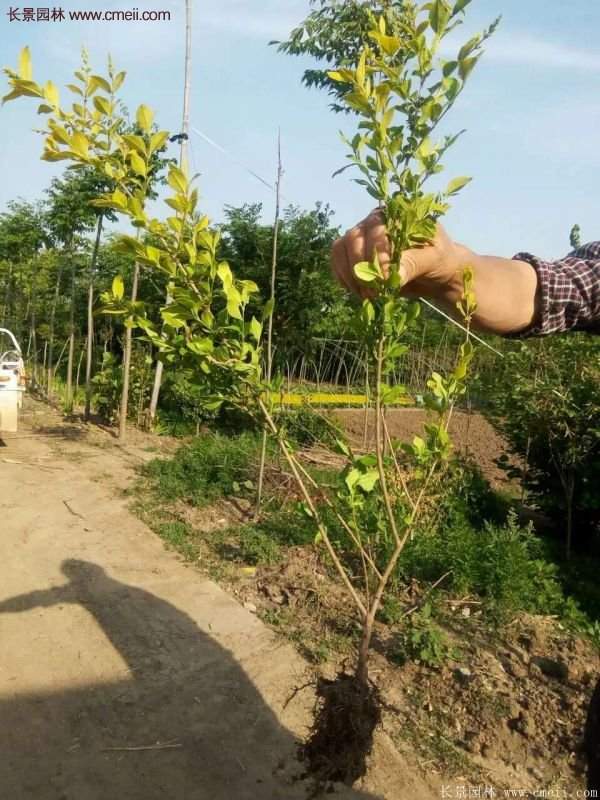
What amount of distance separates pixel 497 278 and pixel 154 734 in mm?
2677

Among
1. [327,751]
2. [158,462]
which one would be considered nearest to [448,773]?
[327,751]

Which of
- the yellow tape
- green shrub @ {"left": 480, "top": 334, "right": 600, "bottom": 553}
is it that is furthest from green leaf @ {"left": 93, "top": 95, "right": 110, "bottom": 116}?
the yellow tape

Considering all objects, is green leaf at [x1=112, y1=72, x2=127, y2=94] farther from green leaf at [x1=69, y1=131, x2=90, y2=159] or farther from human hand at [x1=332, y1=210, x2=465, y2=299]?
human hand at [x1=332, y1=210, x2=465, y2=299]

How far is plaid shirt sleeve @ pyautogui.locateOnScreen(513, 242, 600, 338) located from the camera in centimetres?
142

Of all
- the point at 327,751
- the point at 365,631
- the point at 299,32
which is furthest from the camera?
the point at 299,32

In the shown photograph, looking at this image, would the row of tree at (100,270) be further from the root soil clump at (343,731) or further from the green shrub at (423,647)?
the root soil clump at (343,731)

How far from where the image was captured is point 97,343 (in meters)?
13.1

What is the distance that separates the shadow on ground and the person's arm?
6.71 ft

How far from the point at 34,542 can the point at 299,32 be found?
448 cm

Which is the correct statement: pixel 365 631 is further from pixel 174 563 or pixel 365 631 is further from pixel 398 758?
pixel 174 563

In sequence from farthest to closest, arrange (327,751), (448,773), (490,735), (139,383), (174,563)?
1. (139,383)
2. (174,563)
3. (490,735)
4. (448,773)
5. (327,751)

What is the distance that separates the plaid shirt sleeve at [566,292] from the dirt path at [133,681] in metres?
2.00

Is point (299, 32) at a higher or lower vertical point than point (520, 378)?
higher

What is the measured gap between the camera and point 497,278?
1.43 meters
